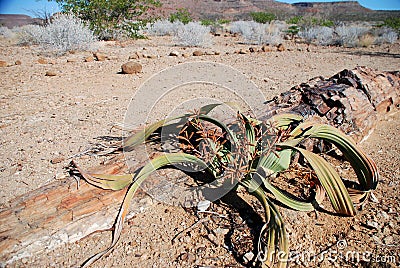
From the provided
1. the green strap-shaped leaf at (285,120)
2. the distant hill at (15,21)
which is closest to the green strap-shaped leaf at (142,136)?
the green strap-shaped leaf at (285,120)

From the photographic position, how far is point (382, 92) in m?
2.79

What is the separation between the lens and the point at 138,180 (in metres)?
1.53

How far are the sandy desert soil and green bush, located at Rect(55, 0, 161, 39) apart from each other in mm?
5181

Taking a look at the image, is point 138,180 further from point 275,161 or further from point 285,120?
point 285,120

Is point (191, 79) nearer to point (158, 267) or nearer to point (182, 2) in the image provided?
point (158, 267)

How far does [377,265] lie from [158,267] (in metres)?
0.96

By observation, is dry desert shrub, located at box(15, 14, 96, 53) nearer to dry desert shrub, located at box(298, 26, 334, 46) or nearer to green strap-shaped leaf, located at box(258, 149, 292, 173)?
green strap-shaped leaf, located at box(258, 149, 292, 173)

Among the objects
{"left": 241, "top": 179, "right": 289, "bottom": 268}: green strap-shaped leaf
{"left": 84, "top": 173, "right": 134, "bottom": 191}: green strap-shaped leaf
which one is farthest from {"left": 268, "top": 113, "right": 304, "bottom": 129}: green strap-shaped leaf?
{"left": 84, "top": 173, "right": 134, "bottom": 191}: green strap-shaped leaf

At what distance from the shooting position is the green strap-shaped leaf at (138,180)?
1371 mm

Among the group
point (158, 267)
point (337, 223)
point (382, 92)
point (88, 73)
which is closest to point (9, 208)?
point (158, 267)

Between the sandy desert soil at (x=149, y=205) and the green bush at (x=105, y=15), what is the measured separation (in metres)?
5.18

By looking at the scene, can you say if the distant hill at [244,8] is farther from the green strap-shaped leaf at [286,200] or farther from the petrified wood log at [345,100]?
the green strap-shaped leaf at [286,200]

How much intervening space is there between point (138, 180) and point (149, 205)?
0.70 feet

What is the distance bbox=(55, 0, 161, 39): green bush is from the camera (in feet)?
31.3
